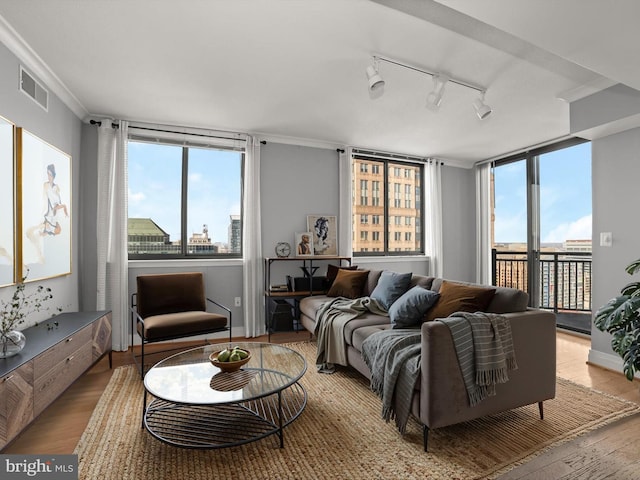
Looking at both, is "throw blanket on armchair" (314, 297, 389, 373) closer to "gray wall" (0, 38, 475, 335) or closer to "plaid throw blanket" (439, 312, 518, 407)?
A: "plaid throw blanket" (439, 312, 518, 407)

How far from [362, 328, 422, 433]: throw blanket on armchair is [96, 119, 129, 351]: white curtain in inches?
111

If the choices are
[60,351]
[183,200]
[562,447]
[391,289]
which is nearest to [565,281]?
[391,289]

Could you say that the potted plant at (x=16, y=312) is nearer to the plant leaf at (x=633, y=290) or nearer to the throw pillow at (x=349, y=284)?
the throw pillow at (x=349, y=284)

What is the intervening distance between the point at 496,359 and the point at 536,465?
537 millimetres

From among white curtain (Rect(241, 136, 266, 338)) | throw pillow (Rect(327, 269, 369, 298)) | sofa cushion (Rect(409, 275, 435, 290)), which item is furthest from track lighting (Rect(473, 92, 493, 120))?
white curtain (Rect(241, 136, 266, 338))

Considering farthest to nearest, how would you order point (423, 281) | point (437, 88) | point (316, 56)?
point (423, 281), point (437, 88), point (316, 56)

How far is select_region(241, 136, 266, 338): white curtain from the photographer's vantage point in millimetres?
4215

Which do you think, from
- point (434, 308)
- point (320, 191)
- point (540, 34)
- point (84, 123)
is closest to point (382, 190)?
point (320, 191)

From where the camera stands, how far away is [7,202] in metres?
2.35

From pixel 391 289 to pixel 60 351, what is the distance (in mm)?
2614

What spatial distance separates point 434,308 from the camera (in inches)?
103

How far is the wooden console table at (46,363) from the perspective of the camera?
176 cm

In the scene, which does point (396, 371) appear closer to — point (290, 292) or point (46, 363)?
point (46, 363)

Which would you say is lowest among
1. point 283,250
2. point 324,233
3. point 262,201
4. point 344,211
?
point 283,250
